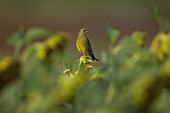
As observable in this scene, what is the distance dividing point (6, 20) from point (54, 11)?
1655mm

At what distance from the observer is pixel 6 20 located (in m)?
13.8

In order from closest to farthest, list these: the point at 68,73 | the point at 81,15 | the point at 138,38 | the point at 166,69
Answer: the point at 166,69 → the point at 138,38 → the point at 68,73 → the point at 81,15

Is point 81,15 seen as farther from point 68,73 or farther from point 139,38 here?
point 139,38

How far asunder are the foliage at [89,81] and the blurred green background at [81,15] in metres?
9.56

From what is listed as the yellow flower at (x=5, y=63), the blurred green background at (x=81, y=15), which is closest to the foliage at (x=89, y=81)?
the yellow flower at (x=5, y=63)

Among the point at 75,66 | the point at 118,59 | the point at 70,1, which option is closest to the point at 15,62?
the point at 118,59

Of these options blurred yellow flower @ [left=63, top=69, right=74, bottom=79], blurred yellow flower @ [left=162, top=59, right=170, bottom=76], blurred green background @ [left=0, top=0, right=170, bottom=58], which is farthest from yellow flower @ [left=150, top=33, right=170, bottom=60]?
blurred green background @ [left=0, top=0, right=170, bottom=58]

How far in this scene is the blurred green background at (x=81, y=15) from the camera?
1237 centimetres

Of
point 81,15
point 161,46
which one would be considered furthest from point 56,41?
point 81,15

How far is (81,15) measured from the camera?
14.4 m

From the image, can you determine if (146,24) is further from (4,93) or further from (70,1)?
(4,93)

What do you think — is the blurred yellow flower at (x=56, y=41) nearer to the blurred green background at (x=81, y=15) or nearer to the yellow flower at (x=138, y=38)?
the yellow flower at (x=138, y=38)

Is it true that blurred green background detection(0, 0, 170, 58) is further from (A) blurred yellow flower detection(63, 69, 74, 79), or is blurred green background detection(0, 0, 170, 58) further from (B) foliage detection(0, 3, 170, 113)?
(B) foliage detection(0, 3, 170, 113)

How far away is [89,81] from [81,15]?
13.1 metres
